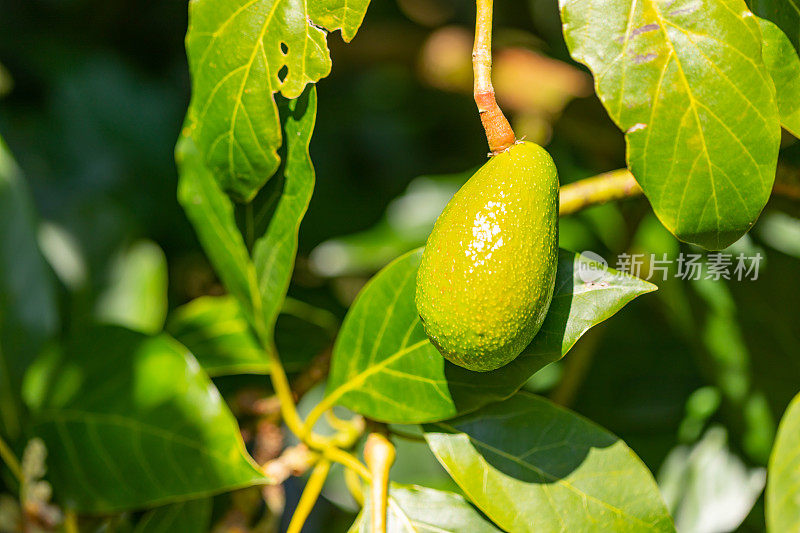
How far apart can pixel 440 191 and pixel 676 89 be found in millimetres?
646

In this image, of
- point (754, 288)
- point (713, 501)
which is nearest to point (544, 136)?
point (754, 288)

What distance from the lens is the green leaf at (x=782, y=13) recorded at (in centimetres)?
57

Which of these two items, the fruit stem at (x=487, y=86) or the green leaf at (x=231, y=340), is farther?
the green leaf at (x=231, y=340)

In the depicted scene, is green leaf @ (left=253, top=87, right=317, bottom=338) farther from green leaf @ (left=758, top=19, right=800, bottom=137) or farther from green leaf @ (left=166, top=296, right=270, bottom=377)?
green leaf @ (left=758, top=19, right=800, bottom=137)

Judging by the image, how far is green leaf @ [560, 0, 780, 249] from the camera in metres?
0.53

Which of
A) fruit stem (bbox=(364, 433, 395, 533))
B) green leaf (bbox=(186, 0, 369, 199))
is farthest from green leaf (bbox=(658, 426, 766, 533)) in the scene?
green leaf (bbox=(186, 0, 369, 199))

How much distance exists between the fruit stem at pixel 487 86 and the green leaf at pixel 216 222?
328 millimetres

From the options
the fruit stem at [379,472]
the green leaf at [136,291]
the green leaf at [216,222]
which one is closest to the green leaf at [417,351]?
the fruit stem at [379,472]

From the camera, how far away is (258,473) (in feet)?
2.34

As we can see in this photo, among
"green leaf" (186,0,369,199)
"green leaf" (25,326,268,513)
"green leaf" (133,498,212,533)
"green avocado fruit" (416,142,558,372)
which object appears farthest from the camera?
"green leaf" (133,498,212,533)

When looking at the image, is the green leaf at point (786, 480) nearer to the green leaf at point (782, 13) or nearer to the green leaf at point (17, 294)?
the green leaf at point (782, 13)

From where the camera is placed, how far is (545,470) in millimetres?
650

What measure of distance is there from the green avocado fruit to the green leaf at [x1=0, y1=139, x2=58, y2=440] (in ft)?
2.03

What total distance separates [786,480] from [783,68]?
314 millimetres
